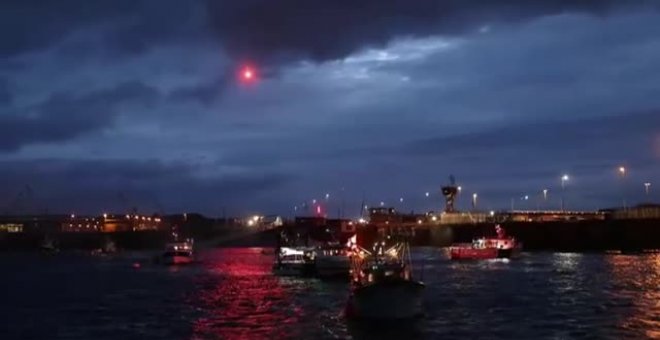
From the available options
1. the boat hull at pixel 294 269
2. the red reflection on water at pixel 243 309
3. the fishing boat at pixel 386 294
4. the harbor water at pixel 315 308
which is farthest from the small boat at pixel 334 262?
the fishing boat at pixel 386 294

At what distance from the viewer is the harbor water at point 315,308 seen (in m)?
70.6

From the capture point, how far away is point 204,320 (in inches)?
3196

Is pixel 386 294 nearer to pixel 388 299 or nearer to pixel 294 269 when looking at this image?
pixel 388 299

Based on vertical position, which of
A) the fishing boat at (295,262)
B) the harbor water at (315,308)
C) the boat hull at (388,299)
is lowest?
the harbor water at (315,308)

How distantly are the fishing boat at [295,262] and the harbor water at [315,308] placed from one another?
7353 millimetres

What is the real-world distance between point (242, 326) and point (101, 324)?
520 inches

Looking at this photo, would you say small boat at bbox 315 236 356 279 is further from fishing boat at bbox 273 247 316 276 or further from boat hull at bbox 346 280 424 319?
boat hull at bbox 346 280 424 319

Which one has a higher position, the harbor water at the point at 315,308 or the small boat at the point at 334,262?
the small boat at the point at 334,262

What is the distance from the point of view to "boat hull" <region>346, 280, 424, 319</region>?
229ft

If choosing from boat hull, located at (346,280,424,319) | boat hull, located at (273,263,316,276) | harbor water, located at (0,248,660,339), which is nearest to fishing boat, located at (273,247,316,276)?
boat hull, located at (273,263,316,276)

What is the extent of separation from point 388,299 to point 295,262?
9008cm

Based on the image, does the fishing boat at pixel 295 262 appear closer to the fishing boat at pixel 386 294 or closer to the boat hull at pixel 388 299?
the fishing boat at pixel 386 294

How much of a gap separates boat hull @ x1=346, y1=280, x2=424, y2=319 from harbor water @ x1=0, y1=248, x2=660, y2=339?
93cm

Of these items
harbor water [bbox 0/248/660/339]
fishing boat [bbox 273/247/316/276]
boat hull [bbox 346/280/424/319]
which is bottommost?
harbor water [bbox 0/248/660/339]
